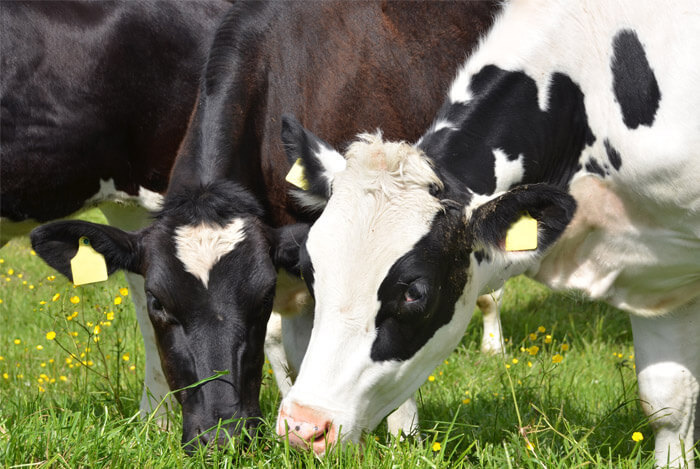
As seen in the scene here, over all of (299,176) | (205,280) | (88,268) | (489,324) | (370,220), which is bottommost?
(489,324)

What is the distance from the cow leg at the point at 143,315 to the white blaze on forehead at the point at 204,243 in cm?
147

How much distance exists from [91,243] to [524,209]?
2190mm

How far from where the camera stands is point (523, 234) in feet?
13.4

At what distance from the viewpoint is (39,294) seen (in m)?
8.99

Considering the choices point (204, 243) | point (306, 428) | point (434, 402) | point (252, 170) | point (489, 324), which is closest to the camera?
point (306, 428)

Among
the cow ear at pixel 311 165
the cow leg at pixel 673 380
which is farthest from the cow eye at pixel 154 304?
the cow leg at pixel 673 380

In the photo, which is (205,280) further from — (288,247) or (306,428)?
(306,428)

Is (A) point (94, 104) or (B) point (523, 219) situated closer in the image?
(B) point (523, 219)

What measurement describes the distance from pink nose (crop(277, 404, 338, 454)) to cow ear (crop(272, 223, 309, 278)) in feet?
3.84

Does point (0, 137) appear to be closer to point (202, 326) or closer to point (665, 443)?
point (202, 326)

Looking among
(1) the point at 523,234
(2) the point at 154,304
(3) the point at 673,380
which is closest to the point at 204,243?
(2) the point at 154,304

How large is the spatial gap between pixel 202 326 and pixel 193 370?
21 centimetres

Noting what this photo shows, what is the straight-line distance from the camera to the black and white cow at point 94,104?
6.35 m

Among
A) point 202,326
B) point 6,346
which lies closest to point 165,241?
point 202,326
